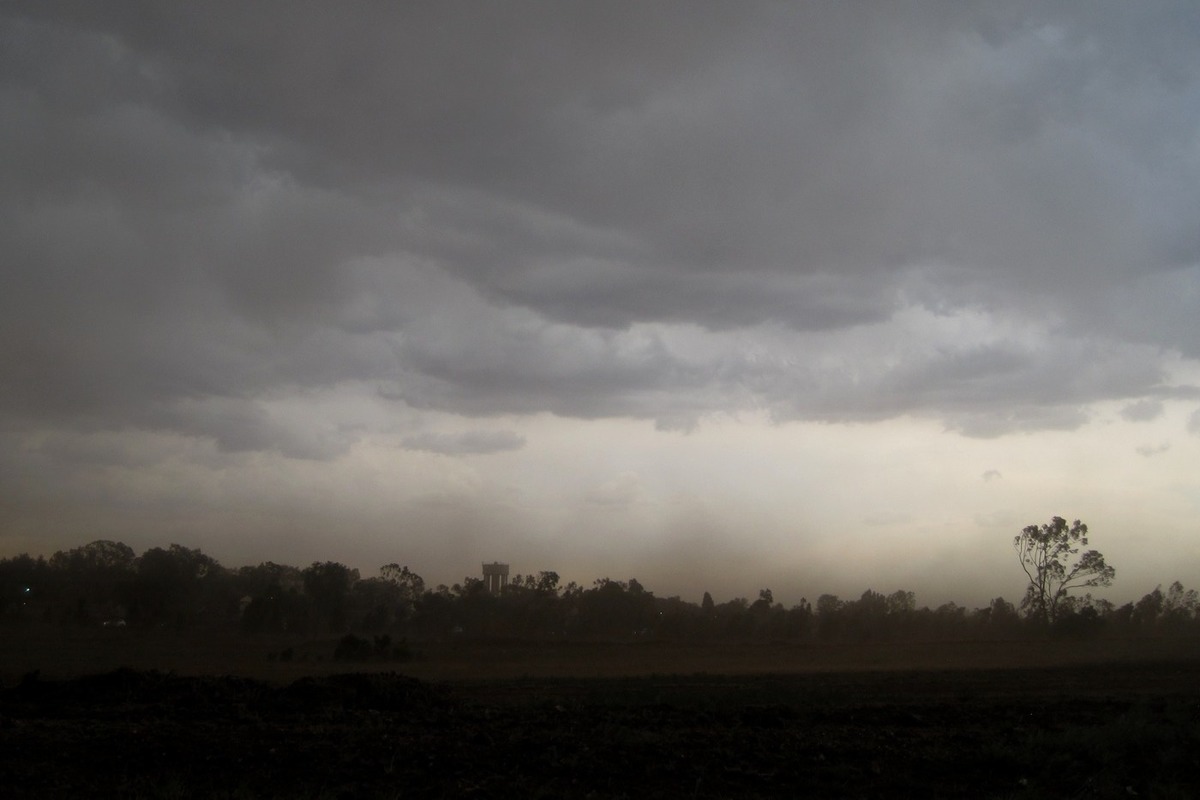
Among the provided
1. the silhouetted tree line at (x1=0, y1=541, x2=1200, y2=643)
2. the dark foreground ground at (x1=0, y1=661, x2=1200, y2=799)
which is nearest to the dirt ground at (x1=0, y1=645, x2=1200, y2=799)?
the dark foreground ground at (x1=0, y1=661, x2=1200, y2=799)

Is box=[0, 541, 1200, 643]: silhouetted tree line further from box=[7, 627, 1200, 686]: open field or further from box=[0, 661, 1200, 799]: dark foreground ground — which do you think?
box=[0, 661, 1200, 799]: dark foreground ground

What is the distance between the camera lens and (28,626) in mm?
69812

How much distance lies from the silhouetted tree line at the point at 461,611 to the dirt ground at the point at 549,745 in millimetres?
67548

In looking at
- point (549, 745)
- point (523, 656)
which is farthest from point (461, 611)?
point (549, 745)

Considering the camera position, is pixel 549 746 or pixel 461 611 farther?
pixel 461 611

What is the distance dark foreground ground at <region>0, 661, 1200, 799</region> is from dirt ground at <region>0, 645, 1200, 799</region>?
0.16ft

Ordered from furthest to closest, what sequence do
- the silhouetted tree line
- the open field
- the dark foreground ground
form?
the silhouetted tree line, the open field, the dark foreground ground

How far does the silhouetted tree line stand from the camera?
8462cm

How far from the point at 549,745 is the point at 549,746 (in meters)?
0.10

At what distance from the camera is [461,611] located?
347 feet

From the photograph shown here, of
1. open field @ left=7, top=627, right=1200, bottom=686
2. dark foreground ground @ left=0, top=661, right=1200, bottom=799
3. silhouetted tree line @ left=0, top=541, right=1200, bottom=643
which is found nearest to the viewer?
dark foreground ground @ left=0, top=661, right=1200, bottom=799

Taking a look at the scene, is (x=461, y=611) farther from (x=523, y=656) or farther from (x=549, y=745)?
(x=549, y=745)

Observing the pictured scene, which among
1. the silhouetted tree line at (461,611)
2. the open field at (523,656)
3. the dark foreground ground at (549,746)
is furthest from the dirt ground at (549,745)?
the silhouetted tree line at (461,611)

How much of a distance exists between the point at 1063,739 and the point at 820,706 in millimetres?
6840
